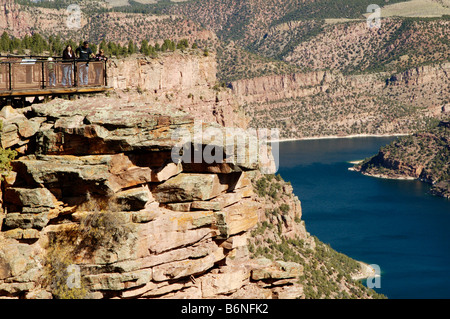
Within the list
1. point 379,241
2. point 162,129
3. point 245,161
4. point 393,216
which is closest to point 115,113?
point 162,129

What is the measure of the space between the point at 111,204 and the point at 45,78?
6362 millimetres

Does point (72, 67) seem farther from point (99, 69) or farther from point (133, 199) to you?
point (133, 199)

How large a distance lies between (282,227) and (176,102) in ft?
65.2

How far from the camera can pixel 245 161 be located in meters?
24.5

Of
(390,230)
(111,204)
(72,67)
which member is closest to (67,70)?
(72,67)

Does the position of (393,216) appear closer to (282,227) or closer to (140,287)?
(282,227)

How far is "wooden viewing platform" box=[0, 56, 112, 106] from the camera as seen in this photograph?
85.3 feet

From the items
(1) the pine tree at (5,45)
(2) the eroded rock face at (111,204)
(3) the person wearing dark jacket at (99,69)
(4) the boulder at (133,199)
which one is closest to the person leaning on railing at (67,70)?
(3) the person wearing dark jacket at (99,69)

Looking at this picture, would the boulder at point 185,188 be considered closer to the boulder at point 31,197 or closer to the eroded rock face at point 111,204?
the eroded rock face at point 111,204

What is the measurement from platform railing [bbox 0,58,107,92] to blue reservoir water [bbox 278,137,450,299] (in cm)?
7514

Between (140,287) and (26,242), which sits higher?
(26,242)

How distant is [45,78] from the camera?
2703 centimetres

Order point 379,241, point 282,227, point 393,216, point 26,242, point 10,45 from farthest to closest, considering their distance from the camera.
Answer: point 393,216 < point 379,241 < point 282,227 < point 10,45 < point 26,242

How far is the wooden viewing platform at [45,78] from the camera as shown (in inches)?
1024
